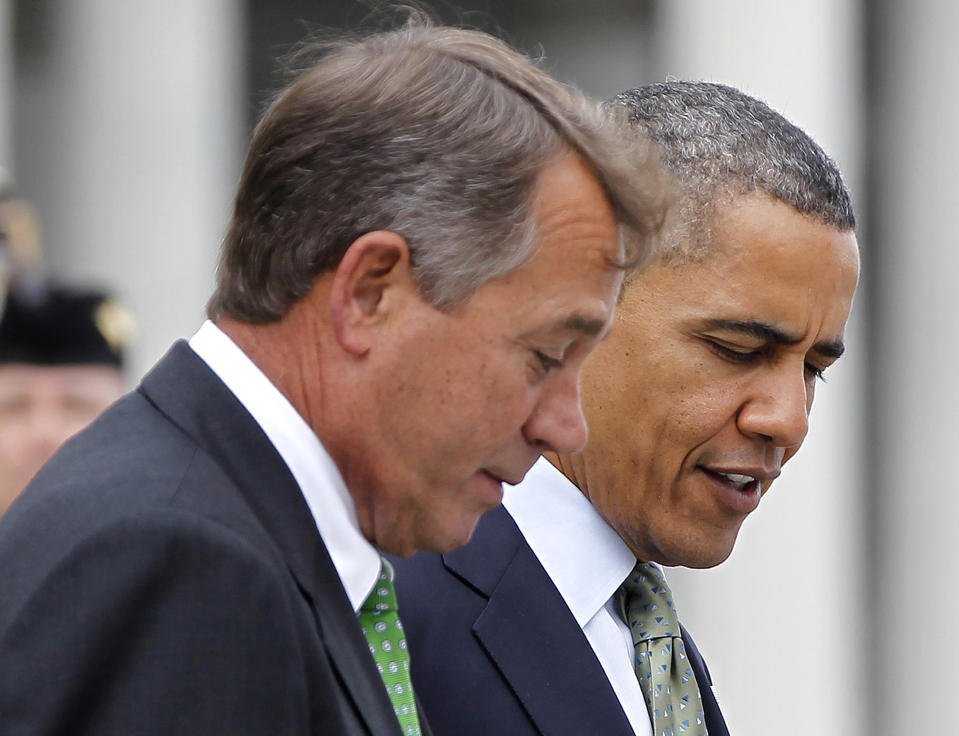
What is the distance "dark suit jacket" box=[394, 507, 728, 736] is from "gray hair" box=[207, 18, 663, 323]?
61 centimetres

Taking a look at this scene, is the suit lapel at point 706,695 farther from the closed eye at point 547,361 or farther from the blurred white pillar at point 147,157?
the blurred white pillar at point 147,157

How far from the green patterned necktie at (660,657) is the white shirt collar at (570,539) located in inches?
2.1

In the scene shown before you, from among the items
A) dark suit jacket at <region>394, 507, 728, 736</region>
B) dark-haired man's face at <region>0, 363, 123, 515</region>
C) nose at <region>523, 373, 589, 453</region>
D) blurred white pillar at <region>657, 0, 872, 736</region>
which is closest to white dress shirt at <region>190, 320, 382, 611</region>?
nose at <region>523, 373, 589, 453</region>

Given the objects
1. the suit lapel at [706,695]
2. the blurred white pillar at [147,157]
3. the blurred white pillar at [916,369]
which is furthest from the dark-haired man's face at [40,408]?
the blurred white pillar at [916,369]

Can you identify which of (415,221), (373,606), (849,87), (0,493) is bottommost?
(0,493)

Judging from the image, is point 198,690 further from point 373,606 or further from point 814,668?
point 814,668

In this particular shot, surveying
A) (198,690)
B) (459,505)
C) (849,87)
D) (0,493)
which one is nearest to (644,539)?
(459,505)

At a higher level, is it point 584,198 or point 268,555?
point 584,198

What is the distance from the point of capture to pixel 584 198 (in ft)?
6.19

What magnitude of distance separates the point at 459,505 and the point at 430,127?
0.45 m

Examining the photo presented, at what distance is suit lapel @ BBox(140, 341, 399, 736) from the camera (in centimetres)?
170

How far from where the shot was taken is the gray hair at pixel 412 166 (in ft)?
5.90

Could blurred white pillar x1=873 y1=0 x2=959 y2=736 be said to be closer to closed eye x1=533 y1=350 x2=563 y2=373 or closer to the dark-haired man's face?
the dark-haired man's face

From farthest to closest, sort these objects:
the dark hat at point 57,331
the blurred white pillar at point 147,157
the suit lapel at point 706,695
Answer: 1. the blurred white pillar at point 147,157
2. the dark hat at point 57,331
3. the suit lapel at point 706,695
